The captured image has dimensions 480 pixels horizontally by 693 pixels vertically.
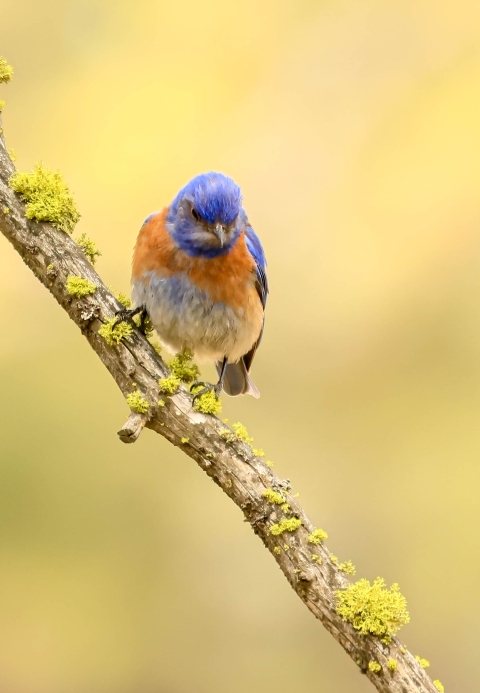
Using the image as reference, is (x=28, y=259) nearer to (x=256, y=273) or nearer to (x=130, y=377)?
(x=130, y=377)

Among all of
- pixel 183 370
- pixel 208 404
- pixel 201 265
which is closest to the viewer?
pixel 208 404

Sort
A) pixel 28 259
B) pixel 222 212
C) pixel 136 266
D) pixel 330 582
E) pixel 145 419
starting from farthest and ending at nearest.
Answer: pixel 136 266 < pixel 222 212 < pixel 28 259 < pixel 145 419 < pixel 330 582

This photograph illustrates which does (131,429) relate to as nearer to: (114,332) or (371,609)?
(114,332)

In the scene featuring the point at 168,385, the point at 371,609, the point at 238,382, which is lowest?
the point at 371,609

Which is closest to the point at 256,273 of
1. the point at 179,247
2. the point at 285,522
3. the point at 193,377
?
the point at 179,247

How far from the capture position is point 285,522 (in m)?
3.42

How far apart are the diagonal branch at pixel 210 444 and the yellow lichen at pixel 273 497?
2cm

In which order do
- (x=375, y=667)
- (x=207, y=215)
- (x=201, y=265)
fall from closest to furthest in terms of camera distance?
(x=375, y=667) < (x=207, y=215) < (x=201, y=265)

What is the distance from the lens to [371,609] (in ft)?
10.7

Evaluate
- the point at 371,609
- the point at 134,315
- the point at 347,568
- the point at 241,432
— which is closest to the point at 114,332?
the point at 134,315

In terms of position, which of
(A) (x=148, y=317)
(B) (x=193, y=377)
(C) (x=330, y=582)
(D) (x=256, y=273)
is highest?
(D) (x=256, y=273)

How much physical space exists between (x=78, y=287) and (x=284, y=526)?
1502 mm

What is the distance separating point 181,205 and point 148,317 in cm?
68

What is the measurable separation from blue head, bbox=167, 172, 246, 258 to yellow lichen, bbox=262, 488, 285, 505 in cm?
152
